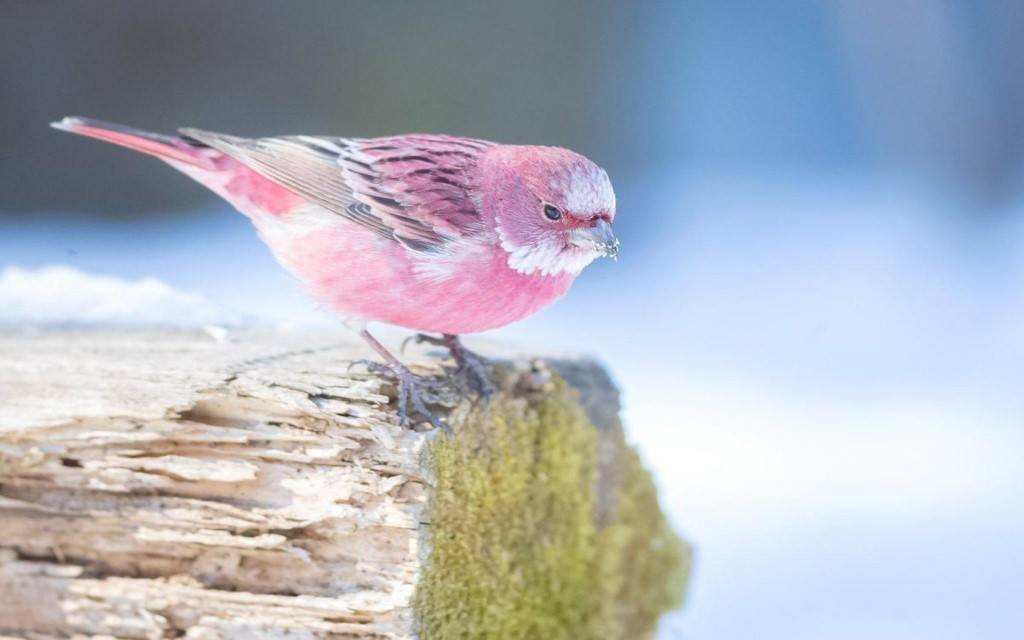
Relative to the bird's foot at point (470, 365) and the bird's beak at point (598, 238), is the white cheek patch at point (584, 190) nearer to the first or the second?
the bird's beak at point (598, 238)

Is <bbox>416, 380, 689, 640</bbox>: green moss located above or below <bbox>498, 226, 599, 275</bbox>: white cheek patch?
below

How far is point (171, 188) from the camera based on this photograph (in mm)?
4887

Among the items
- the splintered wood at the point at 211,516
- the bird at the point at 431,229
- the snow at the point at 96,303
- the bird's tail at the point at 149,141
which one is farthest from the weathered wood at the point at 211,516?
the snow at the point at 96,303

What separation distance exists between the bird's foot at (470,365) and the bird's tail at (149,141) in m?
0.59

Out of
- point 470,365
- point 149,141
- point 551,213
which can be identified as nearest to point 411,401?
point 470,365

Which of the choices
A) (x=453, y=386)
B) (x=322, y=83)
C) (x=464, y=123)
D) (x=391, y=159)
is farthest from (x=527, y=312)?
(x=322, y=83)

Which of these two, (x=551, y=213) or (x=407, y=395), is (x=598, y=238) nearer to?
(x=551, y=213)

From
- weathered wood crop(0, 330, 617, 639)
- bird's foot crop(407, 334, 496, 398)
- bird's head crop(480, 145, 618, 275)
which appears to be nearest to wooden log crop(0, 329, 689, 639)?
weathered wood crop(0, 330, 617, 639)

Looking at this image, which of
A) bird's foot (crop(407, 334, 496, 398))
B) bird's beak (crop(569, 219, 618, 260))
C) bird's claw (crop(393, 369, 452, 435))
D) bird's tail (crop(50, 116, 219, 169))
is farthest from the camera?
bird's tail (crop(50, 116, 219, 169))

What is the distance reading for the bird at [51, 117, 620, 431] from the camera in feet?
5.84

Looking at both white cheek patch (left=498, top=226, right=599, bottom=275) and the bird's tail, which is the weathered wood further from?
the bird's tail

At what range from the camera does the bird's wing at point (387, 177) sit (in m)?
1.82

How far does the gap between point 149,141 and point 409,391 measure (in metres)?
0.79

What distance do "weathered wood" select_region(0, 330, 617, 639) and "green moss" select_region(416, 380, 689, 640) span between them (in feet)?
0.29
